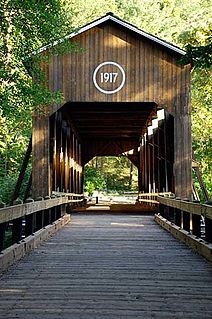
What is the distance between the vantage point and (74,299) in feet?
13.9

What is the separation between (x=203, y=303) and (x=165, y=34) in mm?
29617

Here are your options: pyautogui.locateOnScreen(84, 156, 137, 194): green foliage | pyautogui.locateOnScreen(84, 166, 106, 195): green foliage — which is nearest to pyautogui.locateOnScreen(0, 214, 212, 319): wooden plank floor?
pyautogui.locateOnScreen(84, 166, 106, 195): green foliage

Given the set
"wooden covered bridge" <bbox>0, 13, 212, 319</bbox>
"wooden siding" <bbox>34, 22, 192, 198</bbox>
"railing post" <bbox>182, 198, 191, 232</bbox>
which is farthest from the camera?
"wooden siding" <bbox>34, 22, 192, 198</bbox>

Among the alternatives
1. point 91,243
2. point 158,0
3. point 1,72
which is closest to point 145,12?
point 158,0

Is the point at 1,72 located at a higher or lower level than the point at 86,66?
lower

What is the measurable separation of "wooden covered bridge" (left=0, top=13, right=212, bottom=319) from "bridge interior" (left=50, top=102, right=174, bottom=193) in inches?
2.8

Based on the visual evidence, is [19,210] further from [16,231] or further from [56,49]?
[56,49]

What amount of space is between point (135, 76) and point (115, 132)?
11487 mm

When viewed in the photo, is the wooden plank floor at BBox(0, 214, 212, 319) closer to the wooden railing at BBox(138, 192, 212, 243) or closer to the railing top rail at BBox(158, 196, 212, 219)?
the wooden railing at BBox(138, 192, 212, 243)

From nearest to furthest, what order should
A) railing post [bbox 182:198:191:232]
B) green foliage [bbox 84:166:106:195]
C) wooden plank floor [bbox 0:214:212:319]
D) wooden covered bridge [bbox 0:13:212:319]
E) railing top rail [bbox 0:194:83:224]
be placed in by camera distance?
1. wooden plank floor [bbox 0:214:212:319]
2. wooden covered bridge [bbox 0:13:212:319]
3. railing top rail [bbox 0:194:83:224]
4. railing post [bbox 182:198:191:232]
5. green foliage [bbox 84:166:106:195]

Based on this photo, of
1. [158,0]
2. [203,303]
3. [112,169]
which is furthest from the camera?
[112,169]

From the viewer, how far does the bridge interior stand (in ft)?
53.1

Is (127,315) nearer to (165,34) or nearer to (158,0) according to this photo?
(165,34)

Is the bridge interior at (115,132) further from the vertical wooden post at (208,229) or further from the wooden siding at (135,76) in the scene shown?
the vertical wooden post at (208,229)
